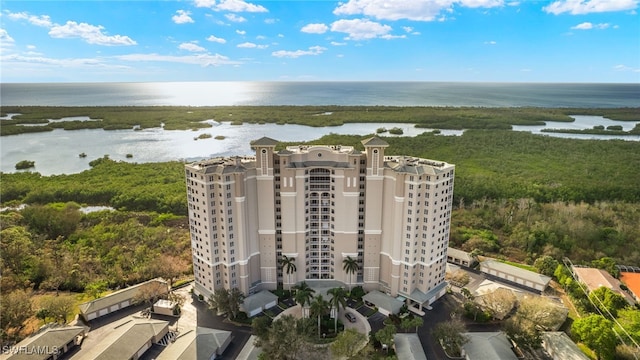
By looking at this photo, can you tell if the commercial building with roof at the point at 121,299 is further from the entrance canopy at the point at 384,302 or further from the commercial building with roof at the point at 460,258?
the commercial building with roof at the point at 460,258

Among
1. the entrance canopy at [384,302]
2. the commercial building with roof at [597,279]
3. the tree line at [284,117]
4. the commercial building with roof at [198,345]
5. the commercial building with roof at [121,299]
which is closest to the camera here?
the commercial building with roof at [198,345]

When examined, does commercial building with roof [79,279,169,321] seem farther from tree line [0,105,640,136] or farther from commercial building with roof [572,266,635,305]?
tree line [0,105,640,136]

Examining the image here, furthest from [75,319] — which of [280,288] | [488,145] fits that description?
[488,145]

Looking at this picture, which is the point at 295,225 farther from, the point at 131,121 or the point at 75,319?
the point at 131,121

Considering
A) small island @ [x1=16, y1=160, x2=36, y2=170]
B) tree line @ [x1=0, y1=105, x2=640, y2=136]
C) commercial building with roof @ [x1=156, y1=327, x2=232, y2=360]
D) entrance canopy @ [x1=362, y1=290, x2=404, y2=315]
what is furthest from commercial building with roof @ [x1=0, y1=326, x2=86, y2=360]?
tree line @ [x1=0, y1=105, x2=640, y2=136]

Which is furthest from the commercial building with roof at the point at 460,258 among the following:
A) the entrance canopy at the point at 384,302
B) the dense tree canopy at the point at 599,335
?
the dense tree canopy at the point at 599,335

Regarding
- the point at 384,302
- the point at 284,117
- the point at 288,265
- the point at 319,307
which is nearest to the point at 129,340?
the point at 288,265

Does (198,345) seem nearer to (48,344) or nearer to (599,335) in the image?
(48,344)
